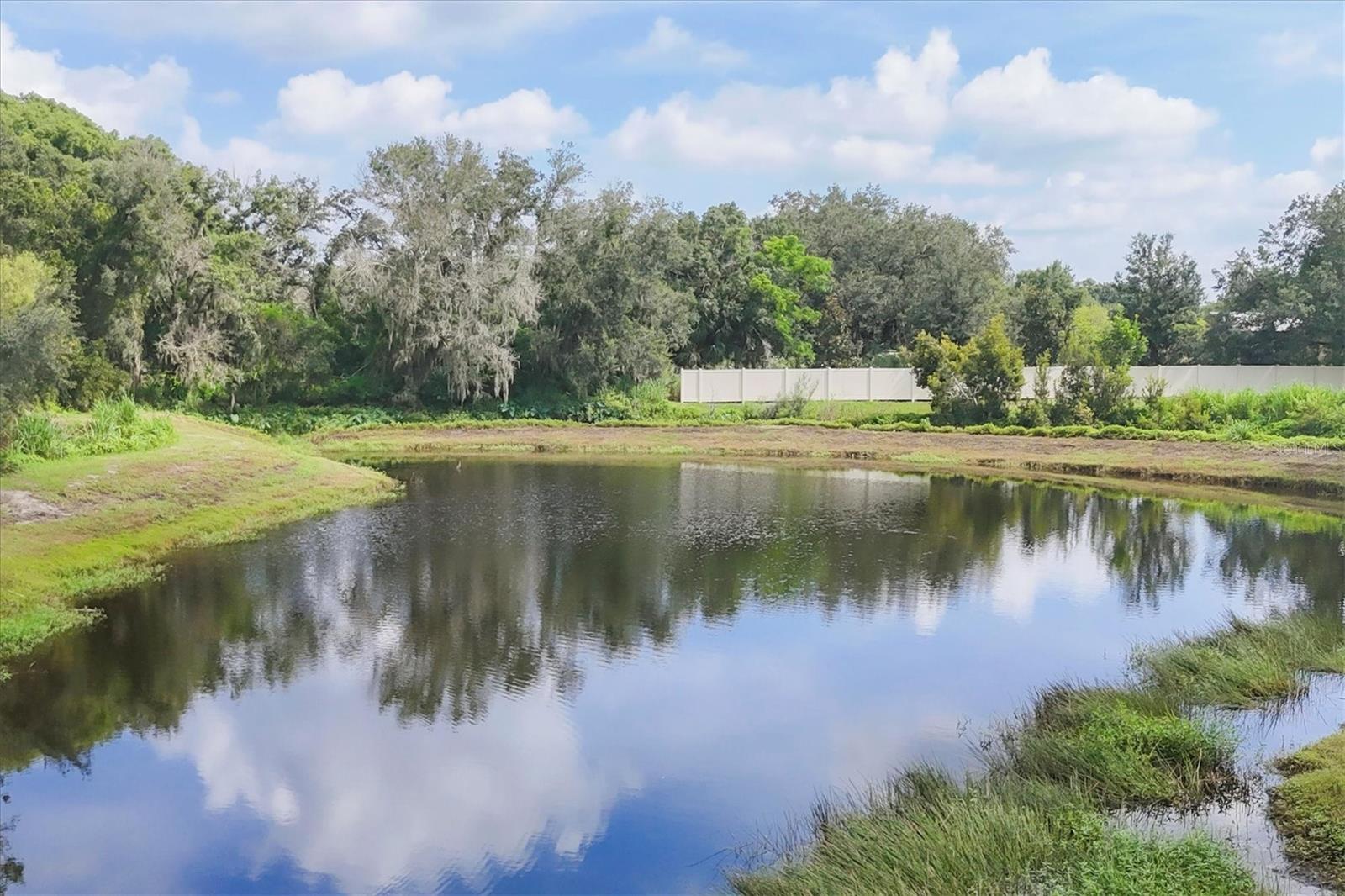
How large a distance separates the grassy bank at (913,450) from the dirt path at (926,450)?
0.10 feet

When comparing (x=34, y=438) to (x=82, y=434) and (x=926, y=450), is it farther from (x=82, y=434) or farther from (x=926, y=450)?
(x=926, y=450)

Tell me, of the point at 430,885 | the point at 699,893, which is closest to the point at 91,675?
the point at 430,885

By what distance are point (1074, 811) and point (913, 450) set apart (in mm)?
29497

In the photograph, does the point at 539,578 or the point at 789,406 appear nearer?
the point at 539,578

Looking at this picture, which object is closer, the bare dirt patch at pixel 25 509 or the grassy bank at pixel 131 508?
the grassy bank at pixel 131 508

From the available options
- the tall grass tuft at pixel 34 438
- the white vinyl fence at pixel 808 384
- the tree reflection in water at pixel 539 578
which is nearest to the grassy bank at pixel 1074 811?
the tree reflection in water at pixel 539 578

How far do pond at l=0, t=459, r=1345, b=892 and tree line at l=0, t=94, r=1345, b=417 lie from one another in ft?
48.4

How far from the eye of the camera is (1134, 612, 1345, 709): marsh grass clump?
35.7 ft

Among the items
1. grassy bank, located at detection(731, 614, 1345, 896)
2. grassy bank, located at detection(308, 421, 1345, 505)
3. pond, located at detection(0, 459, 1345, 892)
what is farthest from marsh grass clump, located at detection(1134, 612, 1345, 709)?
grassy bank, located at detection(308, 421, 1345, 505)

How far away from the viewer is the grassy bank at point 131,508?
1435cm

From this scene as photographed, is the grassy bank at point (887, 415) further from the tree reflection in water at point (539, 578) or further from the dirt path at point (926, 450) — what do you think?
the tree reflection in water at point (539, 578)

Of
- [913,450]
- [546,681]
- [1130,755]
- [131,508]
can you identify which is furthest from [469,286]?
[1130,755]

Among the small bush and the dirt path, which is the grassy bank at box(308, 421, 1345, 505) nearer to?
the dirt path

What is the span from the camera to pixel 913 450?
119 ft
